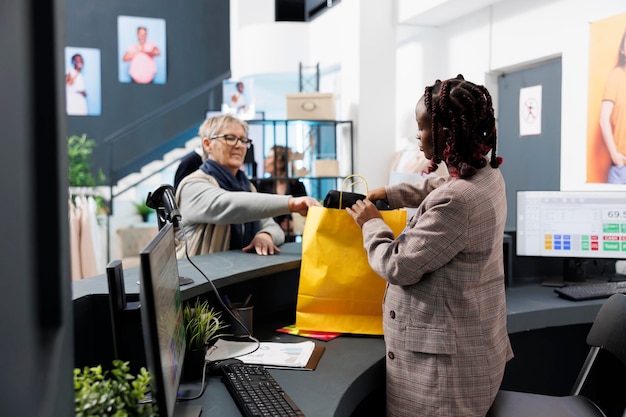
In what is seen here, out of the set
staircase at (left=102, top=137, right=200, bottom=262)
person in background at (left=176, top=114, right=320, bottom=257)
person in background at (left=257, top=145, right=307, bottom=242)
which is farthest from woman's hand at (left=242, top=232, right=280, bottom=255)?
staircase at (left=102, top=137, right=200, bottom=262)

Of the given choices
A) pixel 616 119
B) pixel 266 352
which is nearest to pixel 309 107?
pixel 616 119

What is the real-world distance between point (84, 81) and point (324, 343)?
341 inches

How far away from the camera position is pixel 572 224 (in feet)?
9.01

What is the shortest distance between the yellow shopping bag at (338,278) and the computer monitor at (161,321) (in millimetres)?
706

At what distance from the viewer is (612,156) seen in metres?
3.86

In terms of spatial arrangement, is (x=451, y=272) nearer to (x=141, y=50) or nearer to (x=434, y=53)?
(x=434, y=53)

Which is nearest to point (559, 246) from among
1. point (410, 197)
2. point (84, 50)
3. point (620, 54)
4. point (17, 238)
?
point (410, 197)

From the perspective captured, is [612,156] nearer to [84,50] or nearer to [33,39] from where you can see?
[33,39]

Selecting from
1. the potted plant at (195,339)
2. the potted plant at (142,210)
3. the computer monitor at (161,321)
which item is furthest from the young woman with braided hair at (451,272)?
the potted plant at (142,210)

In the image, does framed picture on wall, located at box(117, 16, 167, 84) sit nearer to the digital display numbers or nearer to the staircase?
the staircase

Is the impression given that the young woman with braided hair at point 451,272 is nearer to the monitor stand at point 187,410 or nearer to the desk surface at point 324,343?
the desk surface at point 324,343

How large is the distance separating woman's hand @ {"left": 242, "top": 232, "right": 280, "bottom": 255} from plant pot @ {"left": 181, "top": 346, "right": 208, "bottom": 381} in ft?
2.68

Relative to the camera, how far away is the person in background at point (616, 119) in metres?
3.78

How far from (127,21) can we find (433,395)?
368 inches
